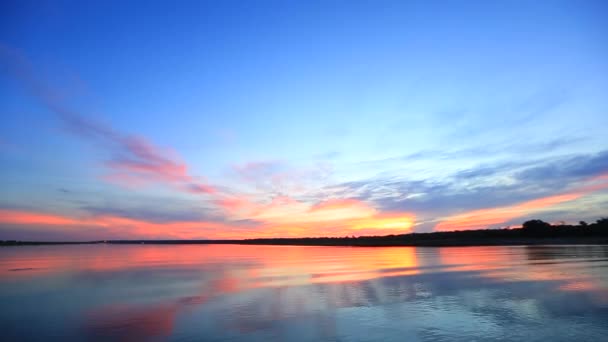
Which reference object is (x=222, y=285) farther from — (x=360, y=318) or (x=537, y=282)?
(x=537, y=282)

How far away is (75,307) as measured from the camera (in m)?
16.7

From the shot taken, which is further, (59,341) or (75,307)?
(75,307)

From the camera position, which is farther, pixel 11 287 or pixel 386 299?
pixel 11 287

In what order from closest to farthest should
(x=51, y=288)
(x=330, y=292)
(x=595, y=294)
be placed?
1. (x=595, y=294)
2. (x=330, y=292)
3. (x=51, y=288)

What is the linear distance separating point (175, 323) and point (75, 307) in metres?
6.32

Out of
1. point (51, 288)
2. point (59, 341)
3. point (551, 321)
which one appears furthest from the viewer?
point (51, 288)

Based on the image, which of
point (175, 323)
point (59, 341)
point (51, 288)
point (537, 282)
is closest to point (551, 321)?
point (537, 282)

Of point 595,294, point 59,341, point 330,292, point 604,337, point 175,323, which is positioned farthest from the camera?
point 330,292

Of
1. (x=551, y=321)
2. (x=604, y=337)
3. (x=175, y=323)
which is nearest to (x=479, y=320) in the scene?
(x=551, y=321)

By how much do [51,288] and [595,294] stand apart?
1052 inches

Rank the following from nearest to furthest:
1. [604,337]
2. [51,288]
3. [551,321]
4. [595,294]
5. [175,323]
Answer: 1. [604,337]
2. [551,321]
3. [175,323]
4. [595,294]
5. [51,288]

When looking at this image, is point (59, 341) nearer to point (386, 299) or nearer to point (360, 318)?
point (360, 318)

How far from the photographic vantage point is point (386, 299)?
658 inches

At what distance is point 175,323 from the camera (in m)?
13.2
